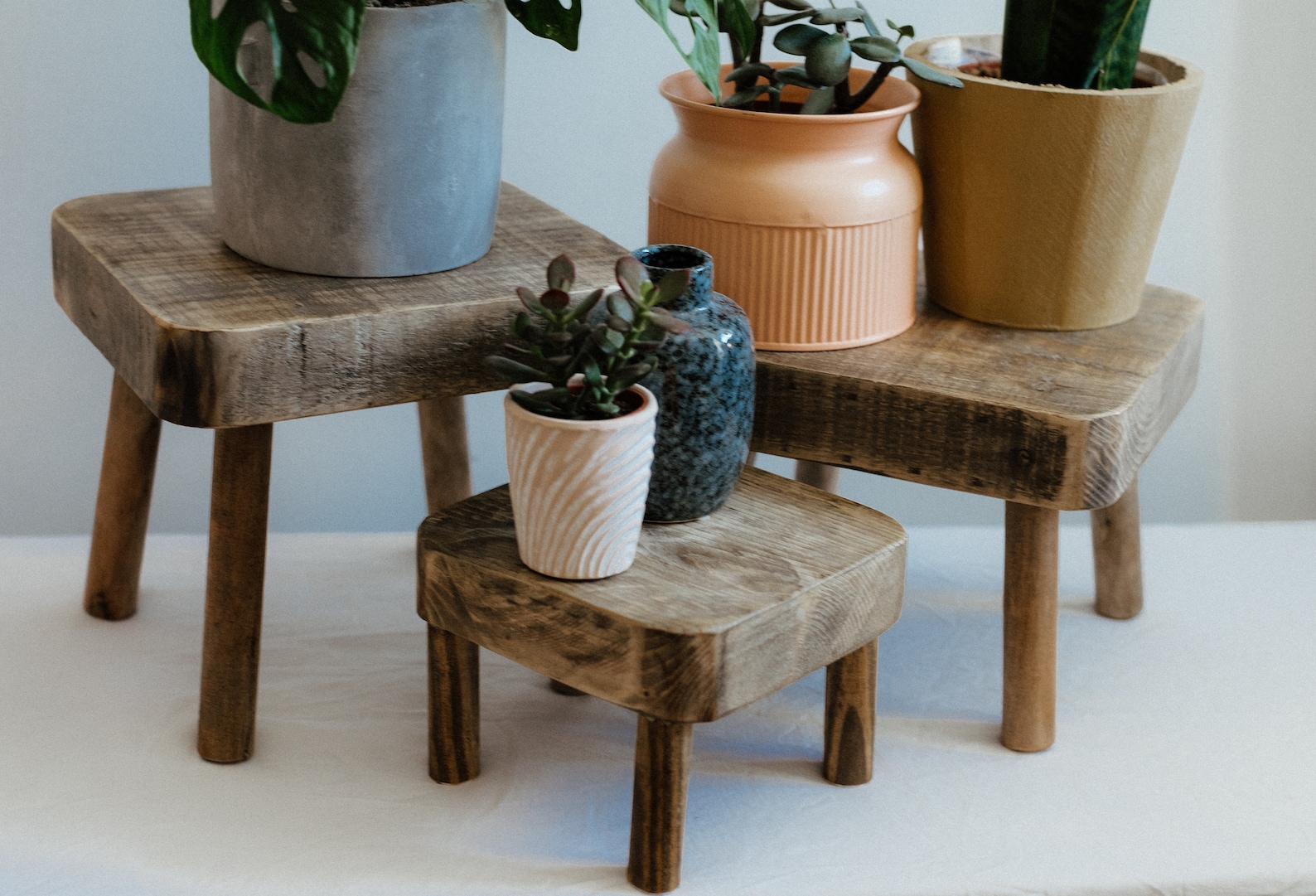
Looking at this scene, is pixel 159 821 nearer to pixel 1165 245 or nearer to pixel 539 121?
pixel 539 121

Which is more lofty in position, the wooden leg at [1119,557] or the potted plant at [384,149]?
the potted plant at [384,149]

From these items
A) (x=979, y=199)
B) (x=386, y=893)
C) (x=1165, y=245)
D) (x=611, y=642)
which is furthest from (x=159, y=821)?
(x=1165, y=245)

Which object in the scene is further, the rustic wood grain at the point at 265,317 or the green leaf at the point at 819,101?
the green leaf at the point at 819,101

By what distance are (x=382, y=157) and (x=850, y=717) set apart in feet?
1.40

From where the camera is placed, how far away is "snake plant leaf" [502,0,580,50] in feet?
2.59

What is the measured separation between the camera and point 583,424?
666 millimetres

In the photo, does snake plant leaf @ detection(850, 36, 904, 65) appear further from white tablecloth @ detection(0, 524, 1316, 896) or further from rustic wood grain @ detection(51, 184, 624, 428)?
white tablecloth @ detection(0, 524, 1316, 896)

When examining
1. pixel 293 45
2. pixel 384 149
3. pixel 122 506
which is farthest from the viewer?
pixel 122 506

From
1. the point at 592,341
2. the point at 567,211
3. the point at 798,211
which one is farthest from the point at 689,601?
the point at 567,211

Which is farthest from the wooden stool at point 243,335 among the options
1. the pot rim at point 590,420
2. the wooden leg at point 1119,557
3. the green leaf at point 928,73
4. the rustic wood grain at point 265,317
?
the wooden leg at point 1119,557

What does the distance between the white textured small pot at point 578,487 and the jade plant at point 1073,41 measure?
0.37 metres

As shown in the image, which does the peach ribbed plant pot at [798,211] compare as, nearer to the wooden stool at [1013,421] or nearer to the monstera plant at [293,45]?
the wooden stool at [1013,421]

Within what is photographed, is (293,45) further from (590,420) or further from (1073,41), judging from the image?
(1073,41)

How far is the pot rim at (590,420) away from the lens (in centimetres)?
67
